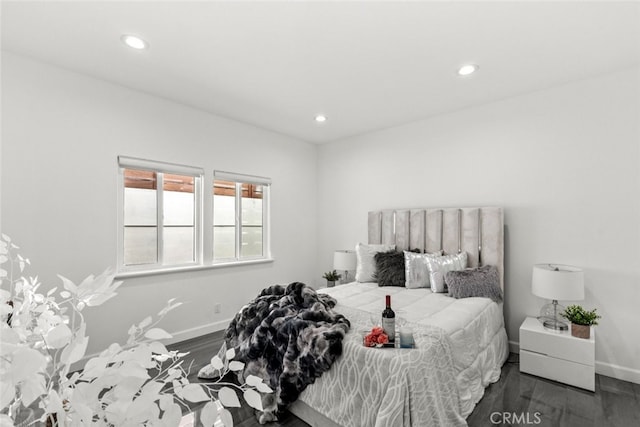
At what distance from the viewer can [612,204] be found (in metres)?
2.76

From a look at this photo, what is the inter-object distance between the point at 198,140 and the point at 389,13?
2.63 metres

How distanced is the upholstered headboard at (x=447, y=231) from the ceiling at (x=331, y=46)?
1305 mm

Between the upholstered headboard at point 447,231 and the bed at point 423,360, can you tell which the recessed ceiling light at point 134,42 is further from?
the upholstered headboard at point 447,231

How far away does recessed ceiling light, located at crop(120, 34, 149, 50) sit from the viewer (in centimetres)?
230

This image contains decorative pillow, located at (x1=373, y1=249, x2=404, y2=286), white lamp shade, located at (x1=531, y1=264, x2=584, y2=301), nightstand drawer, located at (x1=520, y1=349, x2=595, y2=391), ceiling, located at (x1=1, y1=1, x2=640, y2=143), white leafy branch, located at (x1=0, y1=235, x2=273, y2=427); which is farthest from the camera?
decorative pillow, located at (x1=373, y1=249, x2=404, y2=286)

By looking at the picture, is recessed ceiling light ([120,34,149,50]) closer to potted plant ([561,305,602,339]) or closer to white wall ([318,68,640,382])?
white wall ([318,68,640,382])

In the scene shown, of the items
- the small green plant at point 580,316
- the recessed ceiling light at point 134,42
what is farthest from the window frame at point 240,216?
the small green plant at point 580,316

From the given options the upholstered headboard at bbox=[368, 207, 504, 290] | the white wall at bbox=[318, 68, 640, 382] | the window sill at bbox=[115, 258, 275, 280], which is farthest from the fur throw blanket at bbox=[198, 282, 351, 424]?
the white wall at bbox=[318, 68, 640, 382]

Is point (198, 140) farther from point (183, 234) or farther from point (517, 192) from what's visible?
point (517, 192)

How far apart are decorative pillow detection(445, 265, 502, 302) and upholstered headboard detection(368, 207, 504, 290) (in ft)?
0.62

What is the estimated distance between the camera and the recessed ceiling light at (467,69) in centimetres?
268

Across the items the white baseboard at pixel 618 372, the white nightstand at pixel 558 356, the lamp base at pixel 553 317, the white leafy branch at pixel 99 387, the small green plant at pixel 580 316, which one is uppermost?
the white leafy branch at pixel 99 387

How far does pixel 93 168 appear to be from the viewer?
296 cm

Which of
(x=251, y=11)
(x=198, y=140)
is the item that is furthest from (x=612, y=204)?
(x=198, y=140)
